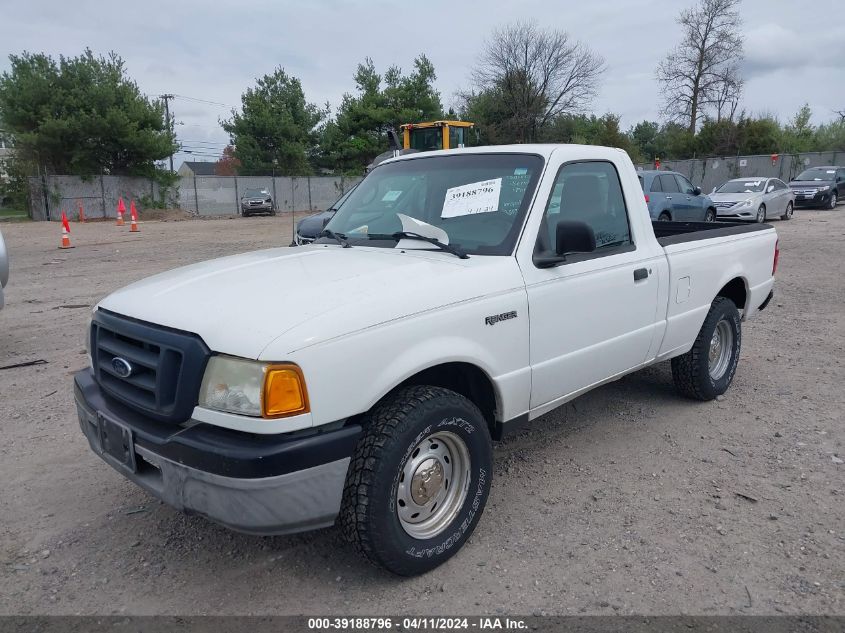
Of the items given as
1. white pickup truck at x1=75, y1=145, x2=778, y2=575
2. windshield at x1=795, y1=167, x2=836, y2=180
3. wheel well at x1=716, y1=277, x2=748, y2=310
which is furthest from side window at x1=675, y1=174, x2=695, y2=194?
white pickup truck at x1=75, y1=145, x2=778, y2=575

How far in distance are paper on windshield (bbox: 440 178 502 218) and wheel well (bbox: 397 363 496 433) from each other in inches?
35.0

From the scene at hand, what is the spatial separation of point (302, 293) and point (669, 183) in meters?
15.6

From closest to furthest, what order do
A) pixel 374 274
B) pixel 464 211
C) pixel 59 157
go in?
pixel 374 274
pixel 464 211
pixel 59 157

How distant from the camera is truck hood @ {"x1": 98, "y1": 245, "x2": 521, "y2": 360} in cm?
242

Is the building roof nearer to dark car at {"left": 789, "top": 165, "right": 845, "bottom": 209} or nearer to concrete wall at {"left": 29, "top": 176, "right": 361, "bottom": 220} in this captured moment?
concrete wall at {"left": 29, "top": 176, "right": 361, "bottom": 220}

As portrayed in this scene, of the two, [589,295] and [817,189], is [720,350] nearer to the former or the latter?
[589,295]

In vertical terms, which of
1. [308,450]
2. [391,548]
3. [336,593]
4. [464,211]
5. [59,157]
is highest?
[59,157]

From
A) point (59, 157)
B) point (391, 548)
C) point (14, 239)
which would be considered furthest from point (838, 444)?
point (59, 157)

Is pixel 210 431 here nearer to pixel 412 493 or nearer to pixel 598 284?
pixel 412 493

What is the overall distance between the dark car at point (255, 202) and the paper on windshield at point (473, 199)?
3297cm

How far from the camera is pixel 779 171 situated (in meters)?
36.0

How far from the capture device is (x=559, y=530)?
3213 millimetres

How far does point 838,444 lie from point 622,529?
6.30 ft

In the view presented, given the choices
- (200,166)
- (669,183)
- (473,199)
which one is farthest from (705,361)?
(200,166)
